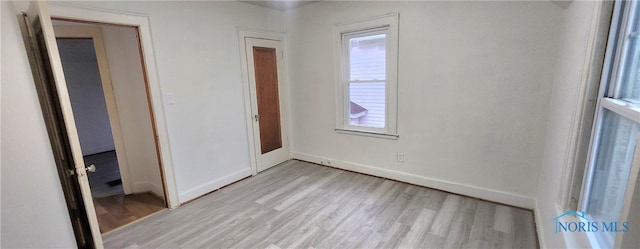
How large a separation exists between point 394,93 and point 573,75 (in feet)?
5.47

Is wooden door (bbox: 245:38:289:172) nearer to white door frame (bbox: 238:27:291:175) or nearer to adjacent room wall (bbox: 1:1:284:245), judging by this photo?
white door frame (bbox: 238:27:291:175)

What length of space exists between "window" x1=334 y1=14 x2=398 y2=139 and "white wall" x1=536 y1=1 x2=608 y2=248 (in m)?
1.44

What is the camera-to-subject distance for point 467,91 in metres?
2.71

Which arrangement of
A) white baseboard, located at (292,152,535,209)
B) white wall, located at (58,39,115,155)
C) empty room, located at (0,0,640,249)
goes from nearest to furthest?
empty room, located at (0,0,640,249) → white baseboard, located at (292,152,535,209) → white wall, located at (58,39,115,155)

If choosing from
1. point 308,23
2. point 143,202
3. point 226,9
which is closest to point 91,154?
point 143,202

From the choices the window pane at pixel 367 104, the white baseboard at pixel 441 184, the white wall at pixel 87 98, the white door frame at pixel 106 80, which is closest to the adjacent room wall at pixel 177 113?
the white door frame at pixel 106 80

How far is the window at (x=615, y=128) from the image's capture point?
1064 mm

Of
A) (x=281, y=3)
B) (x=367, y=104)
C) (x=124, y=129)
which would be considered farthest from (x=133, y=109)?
(x=367, y=104)

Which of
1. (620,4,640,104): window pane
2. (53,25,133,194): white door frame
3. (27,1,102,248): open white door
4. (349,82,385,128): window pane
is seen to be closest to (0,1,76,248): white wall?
(27,1,102,248): open white door

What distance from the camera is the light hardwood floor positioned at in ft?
7.22

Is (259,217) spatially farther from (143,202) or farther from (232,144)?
(143,202)

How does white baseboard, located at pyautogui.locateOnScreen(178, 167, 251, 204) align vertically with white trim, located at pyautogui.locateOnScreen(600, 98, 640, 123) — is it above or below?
below

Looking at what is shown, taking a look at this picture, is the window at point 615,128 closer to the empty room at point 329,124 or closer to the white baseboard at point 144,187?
the empty room at point 329,124

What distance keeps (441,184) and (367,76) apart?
1569mm
